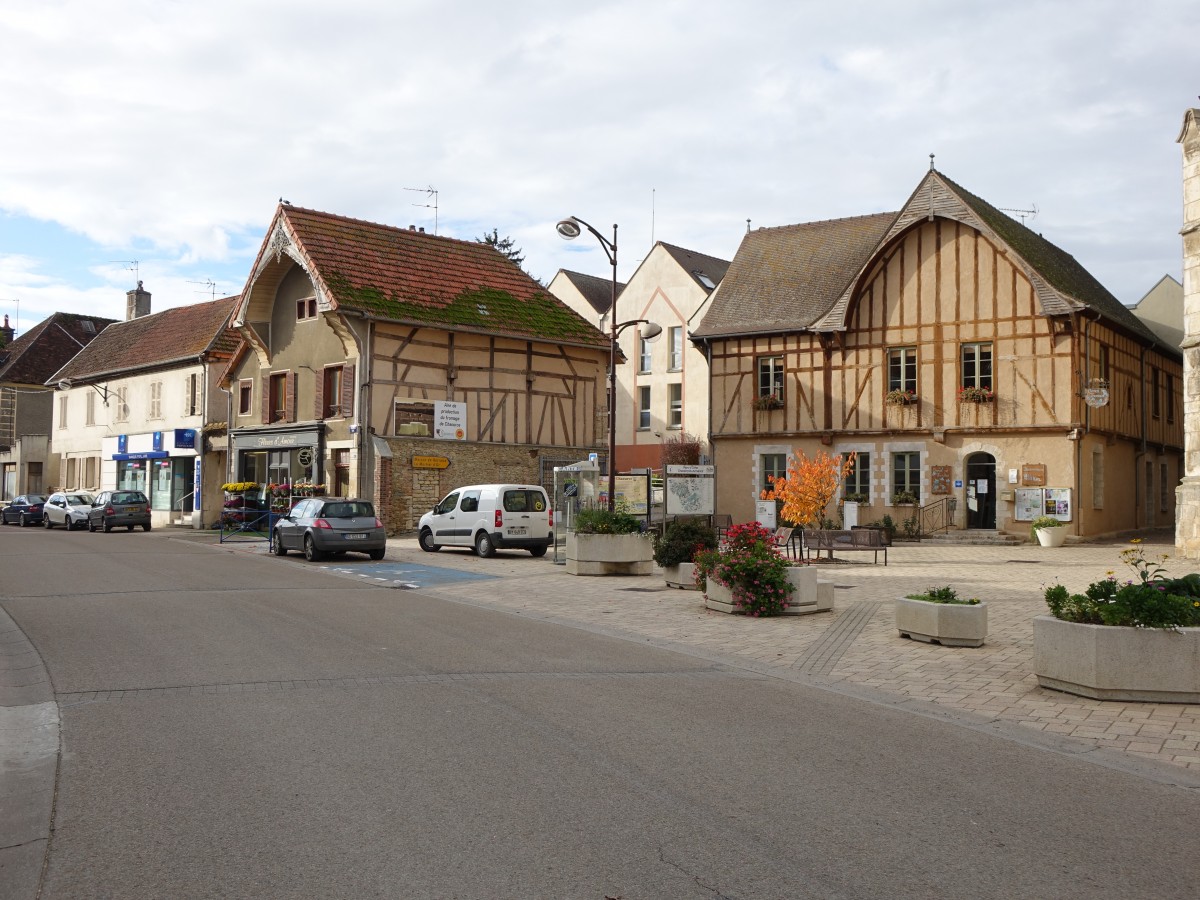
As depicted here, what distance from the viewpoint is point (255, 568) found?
1961 centimetres

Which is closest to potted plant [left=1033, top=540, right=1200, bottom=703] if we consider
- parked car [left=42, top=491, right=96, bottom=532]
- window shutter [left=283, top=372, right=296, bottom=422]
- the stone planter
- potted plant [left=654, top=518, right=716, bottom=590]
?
potted plant [left=654, top=518, right=716, bottom=590]

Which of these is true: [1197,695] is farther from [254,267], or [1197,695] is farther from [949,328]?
→ [254,267]

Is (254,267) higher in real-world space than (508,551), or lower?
higher

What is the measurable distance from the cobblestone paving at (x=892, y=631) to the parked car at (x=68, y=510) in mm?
19099

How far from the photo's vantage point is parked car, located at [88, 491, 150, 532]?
114 ft

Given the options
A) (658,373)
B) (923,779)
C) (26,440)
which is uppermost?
(658,373)

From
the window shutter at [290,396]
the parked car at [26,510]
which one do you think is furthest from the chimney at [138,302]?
the window shutter at [290,396]

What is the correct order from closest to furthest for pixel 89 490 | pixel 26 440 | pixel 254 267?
pixel 254 267 → pixel 89 490 → pixel 26 440

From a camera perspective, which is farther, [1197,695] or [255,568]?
[255,568]

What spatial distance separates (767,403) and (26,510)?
2898 centimetres

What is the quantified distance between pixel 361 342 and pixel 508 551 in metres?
8.26

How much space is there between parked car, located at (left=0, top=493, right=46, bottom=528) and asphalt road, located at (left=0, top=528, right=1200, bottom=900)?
35.3 metres

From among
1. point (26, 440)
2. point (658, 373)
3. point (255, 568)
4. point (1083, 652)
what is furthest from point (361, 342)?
point (26, 440)

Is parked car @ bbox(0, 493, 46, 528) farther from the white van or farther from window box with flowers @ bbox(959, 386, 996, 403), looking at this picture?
window box with flowers @ bbox(959, 386, 996, 403)
